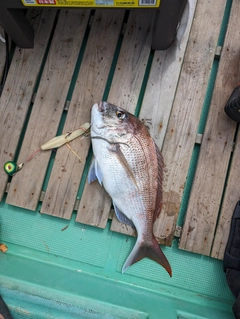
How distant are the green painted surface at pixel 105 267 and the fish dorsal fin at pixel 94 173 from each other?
0.13 meters

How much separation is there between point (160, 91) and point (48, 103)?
970mm

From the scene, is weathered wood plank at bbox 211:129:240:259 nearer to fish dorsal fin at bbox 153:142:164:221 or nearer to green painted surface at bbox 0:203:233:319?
green painted surface at bbox 0:203:233:319

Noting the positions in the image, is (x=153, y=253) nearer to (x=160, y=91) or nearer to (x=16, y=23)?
(x=160, y=91)

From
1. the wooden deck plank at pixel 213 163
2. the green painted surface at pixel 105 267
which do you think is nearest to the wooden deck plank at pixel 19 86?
the green painted surface at pixel 105 267

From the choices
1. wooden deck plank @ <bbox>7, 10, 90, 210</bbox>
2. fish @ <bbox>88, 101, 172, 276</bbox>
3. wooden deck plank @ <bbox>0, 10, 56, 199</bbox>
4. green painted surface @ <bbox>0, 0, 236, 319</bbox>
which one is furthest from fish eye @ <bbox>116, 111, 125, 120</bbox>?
wooden deck plank @ <bbox>0, 10, 56, 199</bbox>

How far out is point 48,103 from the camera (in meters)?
2.46

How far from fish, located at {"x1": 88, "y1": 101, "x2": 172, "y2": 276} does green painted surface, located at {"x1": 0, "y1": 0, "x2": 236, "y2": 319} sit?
0.77 feet

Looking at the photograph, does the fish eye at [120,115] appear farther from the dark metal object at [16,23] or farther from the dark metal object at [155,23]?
the dark metal object at [16,23]

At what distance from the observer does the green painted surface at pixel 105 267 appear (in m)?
2.26

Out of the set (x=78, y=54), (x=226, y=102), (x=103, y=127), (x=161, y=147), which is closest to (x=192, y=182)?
(x=161, y=147)

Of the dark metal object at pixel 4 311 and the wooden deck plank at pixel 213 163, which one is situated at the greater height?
the wooden deck plank at pixel 213 163

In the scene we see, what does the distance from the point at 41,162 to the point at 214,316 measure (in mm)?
1871

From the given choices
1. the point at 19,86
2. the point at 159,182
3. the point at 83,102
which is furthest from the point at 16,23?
the point at 159,182

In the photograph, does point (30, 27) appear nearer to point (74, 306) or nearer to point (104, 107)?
point (104, 107)
